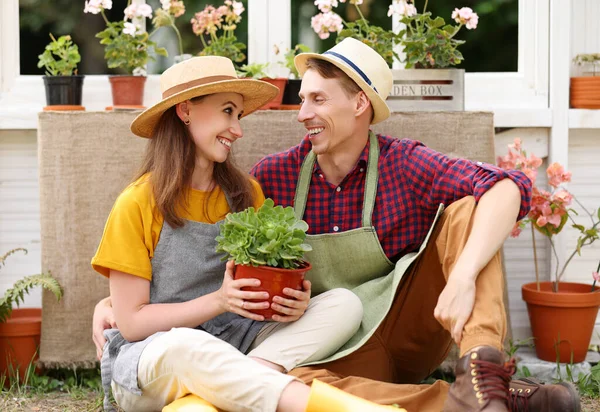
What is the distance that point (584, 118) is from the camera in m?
3.69

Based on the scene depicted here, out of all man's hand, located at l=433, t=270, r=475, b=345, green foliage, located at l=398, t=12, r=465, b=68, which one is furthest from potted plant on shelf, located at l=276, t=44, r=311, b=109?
man's hand, located at l=433, t=270, r=475, b=345

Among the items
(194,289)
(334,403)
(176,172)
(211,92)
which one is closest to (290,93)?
(211,92)

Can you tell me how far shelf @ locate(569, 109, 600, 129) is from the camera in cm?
368

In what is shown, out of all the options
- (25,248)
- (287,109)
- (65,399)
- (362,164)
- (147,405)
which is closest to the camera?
(147,405)

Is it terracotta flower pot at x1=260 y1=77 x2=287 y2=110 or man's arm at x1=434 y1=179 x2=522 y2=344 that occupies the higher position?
terracotta flower pot at x1=260 y1=77 x2=287 y2=110

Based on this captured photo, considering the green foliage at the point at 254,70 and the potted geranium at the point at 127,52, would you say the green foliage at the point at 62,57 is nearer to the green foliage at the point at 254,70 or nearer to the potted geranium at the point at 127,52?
the potted geranium at the point at 127,52

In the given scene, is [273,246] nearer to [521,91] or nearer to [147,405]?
[147,405]

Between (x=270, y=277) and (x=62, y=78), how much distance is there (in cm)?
160

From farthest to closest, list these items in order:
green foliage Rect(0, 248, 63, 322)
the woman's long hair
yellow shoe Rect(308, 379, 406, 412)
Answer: green foliage Rect(0, 248, 63, 322), the woman's long hair, yellow shoe Rect(308, 379, 406, 412)

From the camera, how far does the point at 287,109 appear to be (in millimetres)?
3486

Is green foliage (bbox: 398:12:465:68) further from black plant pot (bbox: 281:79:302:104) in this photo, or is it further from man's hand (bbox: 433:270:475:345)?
man's hand (bbox: 433:270:475:345)

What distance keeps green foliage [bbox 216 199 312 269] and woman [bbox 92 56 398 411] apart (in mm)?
78

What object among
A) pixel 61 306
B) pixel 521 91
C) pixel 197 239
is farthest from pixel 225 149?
pixel 521 91

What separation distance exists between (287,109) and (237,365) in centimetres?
144
